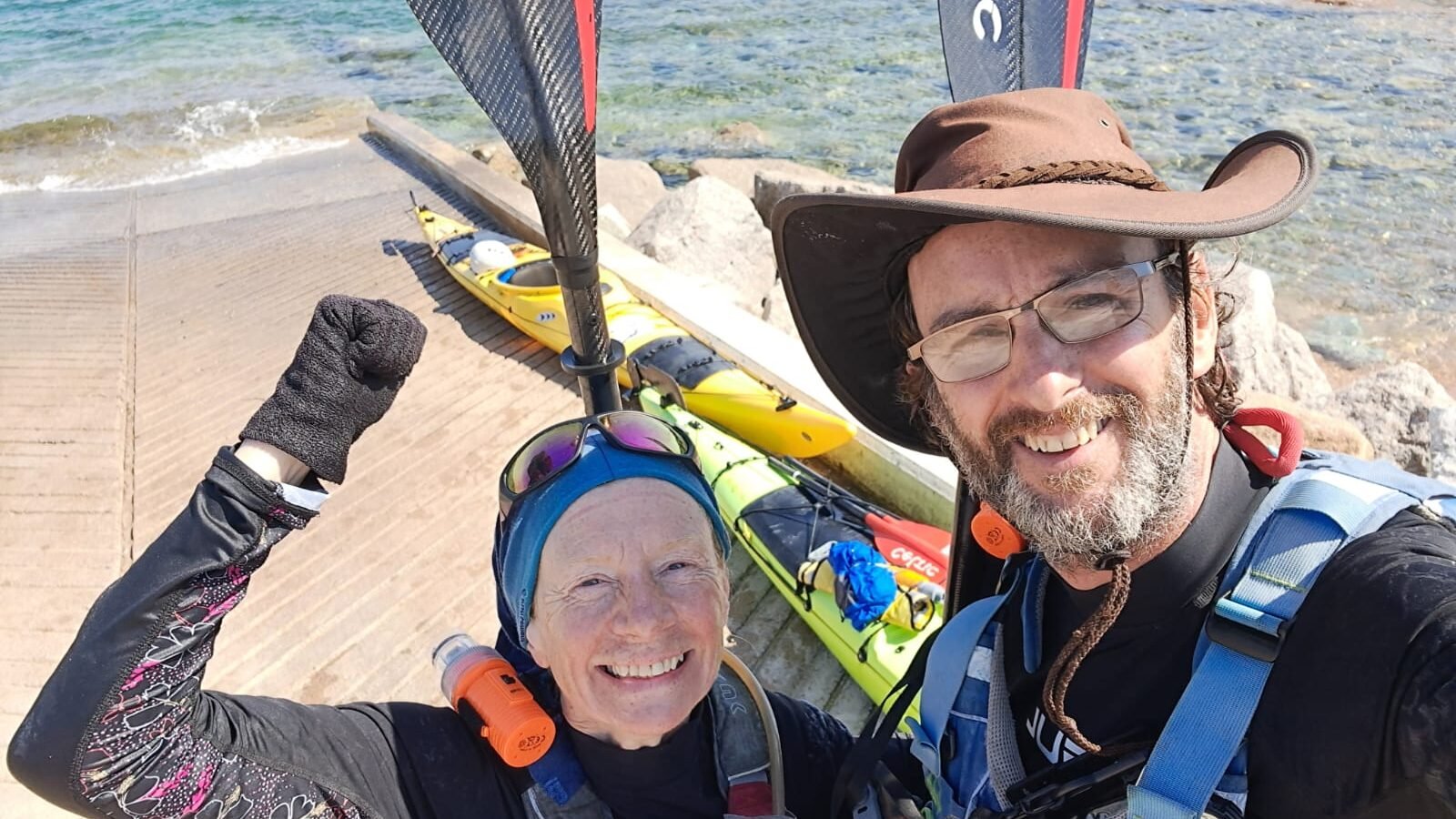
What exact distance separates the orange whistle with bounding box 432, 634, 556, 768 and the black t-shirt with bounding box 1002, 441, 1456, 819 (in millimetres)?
1194

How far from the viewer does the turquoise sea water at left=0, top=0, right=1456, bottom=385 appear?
412 inches

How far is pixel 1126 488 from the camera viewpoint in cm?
165

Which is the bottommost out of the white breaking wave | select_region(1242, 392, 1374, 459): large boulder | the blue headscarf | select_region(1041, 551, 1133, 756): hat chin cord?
the white breaking wave

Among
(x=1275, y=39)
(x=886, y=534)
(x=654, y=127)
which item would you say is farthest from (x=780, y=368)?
(x=1275, y=39)

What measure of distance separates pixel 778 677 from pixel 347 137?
14664 millimetres

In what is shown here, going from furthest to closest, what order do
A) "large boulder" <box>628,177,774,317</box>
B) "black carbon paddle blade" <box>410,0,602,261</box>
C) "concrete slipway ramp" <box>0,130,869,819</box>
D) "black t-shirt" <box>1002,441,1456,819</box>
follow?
1. "large boulder" <box>628,177,774,317</box>
2. "concrete slipway ramp" <box>0,130,869,819</box>
3. "black carbon paddle blade" <box>410,0,602,261</box>
4. "black t-shirt" <box>1002,441,1456,819</box>

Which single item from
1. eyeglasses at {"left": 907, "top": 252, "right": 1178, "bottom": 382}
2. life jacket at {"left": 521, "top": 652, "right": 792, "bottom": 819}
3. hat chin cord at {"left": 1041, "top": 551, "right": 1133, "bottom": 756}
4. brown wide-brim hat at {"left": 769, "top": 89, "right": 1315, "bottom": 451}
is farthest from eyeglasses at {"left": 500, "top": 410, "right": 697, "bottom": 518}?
hat chin cord at {"left": 1041, "top": 551, "right": 1133, "bottom": 756}

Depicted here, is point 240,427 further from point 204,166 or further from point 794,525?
point 204,166

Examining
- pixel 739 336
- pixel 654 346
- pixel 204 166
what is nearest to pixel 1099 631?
pixel 654 346

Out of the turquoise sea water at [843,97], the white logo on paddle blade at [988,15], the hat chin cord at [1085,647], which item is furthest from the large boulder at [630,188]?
the hat chin cord at [1085,647]

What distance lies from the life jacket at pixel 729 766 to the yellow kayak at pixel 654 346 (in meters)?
3.25

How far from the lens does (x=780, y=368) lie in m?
6.48

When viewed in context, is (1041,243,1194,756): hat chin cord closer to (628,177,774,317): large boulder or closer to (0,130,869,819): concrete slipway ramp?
(0,130,869,819): concrete slipway ramp

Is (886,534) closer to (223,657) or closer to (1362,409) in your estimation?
(223,657)
